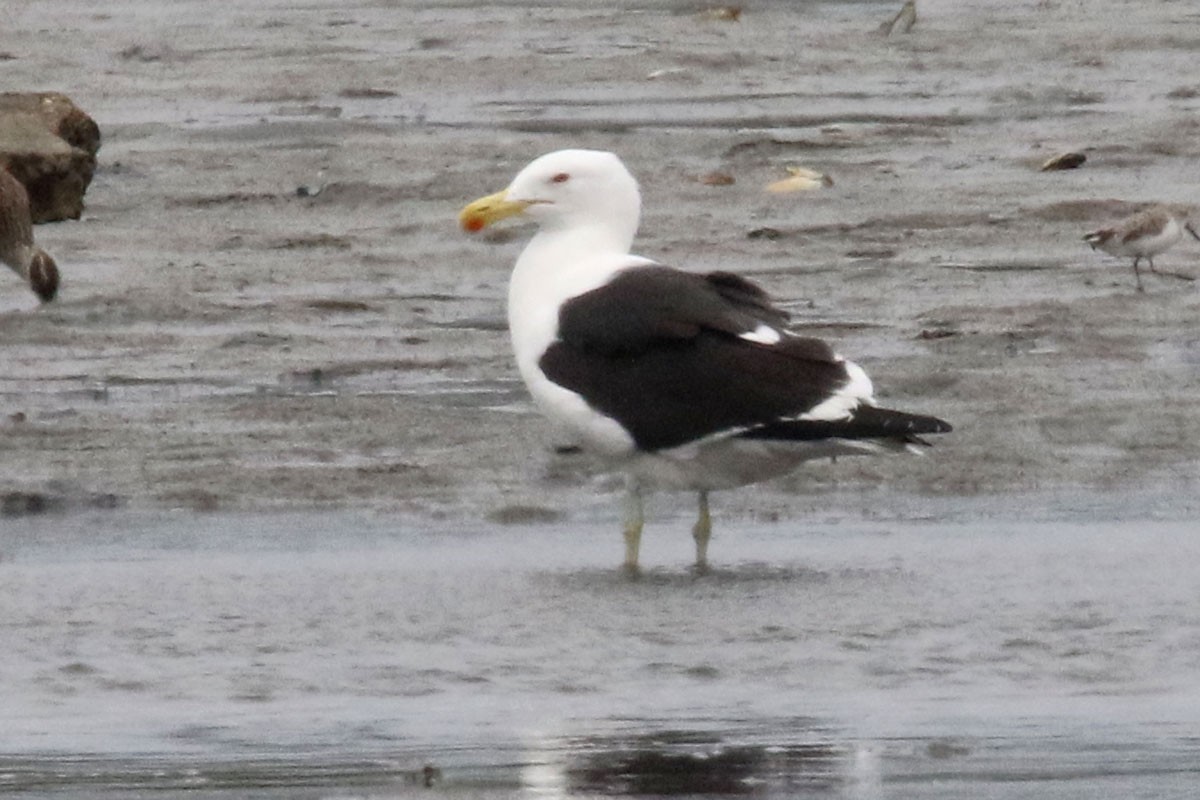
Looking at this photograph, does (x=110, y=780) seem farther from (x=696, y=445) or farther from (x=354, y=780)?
(x=696, y=445)

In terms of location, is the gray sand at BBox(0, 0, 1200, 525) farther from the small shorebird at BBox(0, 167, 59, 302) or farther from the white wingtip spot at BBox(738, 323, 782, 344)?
the white wingtip spot at BBox(738, 323, 782, 344)

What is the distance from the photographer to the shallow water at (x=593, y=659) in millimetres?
5824

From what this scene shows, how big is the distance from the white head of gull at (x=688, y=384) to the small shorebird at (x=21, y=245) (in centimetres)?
A: 405

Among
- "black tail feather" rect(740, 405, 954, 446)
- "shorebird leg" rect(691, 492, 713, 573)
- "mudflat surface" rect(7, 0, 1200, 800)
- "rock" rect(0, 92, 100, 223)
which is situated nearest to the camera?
"mudflat surface" rect(7, 0, 1200, 800)

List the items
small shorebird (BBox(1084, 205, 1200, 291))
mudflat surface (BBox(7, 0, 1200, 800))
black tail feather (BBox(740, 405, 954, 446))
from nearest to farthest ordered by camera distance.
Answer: mudflat surface (BBox(7, 0, 1200, 800))
black tail feather (BBox(740, 405, 954, 446))
small shorebird (BBox(1084, 205, 1200, 291))

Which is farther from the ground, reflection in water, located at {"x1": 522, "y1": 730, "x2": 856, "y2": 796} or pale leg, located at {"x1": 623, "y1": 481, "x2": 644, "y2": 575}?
reflection in water, located at {"x1": 522, "y1": 730, "x2": 856, "y2": 796}

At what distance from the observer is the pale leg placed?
8023mm

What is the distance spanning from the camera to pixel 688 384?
8.10m

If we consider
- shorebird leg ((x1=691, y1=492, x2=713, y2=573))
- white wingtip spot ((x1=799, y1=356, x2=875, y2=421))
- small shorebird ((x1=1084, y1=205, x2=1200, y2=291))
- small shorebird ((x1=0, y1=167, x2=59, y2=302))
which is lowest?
small shorebird ((x1=0, y1=167, x2=59, y2=302))

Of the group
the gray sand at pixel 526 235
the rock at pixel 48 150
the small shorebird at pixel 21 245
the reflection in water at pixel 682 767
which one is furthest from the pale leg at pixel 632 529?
the rock at pixel 48 150

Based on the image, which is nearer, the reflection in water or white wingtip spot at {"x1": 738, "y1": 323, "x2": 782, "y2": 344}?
the reflection in water

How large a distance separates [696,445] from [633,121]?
9220 mm

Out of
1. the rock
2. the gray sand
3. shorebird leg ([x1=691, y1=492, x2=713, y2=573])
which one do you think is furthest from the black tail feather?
the rock

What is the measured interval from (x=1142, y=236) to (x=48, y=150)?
5.21m
